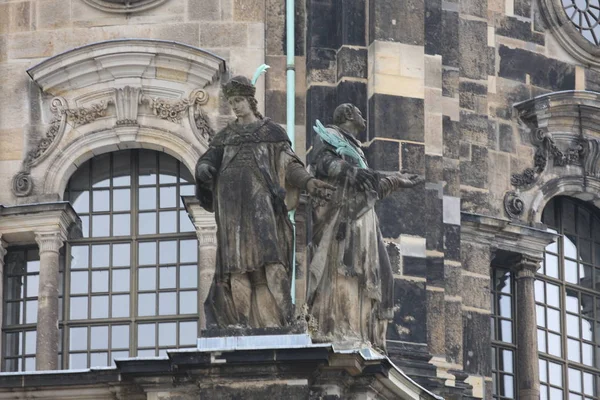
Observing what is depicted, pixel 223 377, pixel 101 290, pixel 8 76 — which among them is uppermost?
pixel 8 76

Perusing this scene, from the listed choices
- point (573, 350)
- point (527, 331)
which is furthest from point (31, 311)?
point (573, 350)

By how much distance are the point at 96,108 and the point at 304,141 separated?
2.55 m

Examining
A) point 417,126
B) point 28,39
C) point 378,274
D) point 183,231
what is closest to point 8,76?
point 28,39

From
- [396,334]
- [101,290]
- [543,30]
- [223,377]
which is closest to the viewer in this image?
[223,377]

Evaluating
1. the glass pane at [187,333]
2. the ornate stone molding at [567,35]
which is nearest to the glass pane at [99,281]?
the glass pane at [187,333]

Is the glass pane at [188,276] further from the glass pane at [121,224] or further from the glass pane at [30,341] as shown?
the glass pane at [30,341]

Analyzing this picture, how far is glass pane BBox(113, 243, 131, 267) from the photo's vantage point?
3638 centimetres

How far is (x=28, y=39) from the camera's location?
121ft

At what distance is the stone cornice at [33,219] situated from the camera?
36062 millimetres

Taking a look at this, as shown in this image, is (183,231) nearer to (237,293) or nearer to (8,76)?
(8,76)

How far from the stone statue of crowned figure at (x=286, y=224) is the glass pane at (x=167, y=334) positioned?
543cm

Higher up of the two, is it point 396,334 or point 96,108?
point 96,108

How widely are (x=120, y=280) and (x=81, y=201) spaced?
3.58 feet

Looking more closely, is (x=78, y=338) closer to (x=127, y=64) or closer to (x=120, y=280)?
(x=120, y=280)
